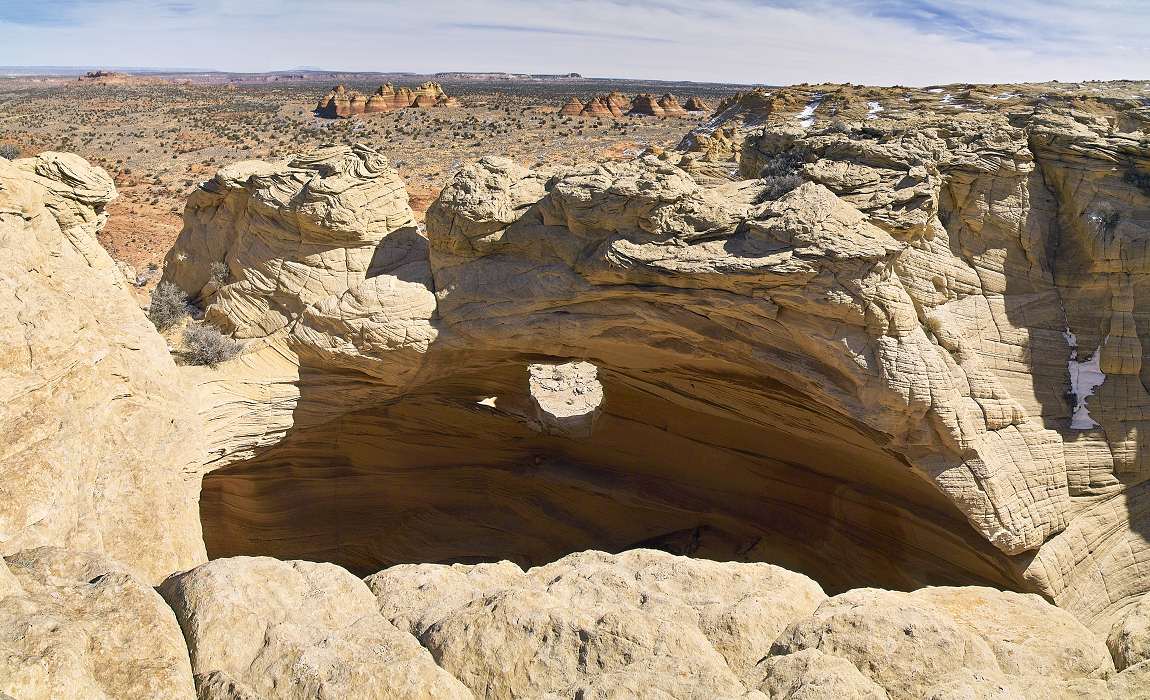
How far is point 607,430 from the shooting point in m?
12.9

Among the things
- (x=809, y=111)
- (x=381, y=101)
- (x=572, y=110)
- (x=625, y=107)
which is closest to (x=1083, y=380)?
(x=809, y=111)

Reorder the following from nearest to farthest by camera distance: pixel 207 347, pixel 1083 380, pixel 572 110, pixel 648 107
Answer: pixel 1083 380 < pixel 207 347 < pixel 572 110 < pixel 648 107

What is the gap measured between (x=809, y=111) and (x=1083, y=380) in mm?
17928

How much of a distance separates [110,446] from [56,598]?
136 inches

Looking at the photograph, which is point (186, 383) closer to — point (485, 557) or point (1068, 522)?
point (485, 557)

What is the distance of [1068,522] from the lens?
28.1 ft

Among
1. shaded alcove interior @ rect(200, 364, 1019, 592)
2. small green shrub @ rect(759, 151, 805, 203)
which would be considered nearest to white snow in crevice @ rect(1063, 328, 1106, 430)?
shaded alcove interior @ rect(200, 364, 1019, 592)

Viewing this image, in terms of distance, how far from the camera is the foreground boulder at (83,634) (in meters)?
3.79

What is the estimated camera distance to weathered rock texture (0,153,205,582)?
21.4ft

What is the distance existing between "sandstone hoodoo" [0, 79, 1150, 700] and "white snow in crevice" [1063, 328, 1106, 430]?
30 mm

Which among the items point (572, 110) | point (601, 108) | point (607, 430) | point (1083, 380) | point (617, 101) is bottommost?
point (607, 430)

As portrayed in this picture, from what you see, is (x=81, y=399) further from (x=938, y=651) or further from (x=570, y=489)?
(x=938, y=651)

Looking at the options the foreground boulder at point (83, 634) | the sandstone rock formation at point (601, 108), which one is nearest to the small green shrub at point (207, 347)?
the foreground boulder at point (83, 634)

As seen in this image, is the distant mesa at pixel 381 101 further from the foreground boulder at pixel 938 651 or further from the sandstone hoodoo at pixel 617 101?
the foreground boulder at pixel 938 651
